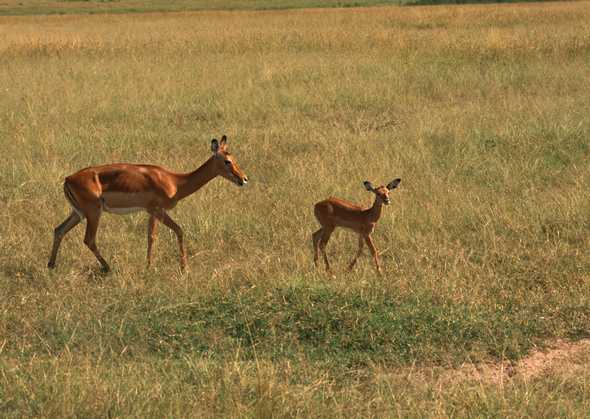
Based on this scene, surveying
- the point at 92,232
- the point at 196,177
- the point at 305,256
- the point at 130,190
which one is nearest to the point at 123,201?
the point at 130,190

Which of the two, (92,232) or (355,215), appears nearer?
(355,215)

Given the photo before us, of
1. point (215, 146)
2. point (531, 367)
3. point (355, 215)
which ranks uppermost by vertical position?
point (215, 146)

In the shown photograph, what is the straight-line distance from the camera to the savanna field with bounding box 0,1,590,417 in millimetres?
4484

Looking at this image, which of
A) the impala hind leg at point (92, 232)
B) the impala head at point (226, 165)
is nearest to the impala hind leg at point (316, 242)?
the impala head at point (226, 165)

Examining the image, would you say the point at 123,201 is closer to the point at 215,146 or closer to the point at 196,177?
the point at 196,177

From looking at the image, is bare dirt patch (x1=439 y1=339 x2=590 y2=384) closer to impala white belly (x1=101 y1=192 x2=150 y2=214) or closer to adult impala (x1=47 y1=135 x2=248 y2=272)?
adult impala (x1=47 y1=135 x2=248 y2=272)

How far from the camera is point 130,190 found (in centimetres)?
632

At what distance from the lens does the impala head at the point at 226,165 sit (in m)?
6.46

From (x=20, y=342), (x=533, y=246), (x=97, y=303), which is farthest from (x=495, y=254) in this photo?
(x=20, y=342)

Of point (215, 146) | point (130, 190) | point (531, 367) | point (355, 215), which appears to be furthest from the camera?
point (215, 146)

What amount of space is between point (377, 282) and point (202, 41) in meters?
17.2

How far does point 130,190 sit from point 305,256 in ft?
4.71

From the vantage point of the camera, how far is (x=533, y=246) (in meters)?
6.96

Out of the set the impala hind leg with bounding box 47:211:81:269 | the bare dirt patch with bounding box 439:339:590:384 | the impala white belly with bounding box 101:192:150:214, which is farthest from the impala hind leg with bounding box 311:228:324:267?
the impala hind leg with bounding box 47:211:81:269
